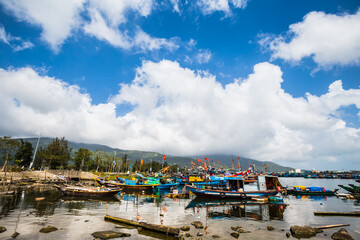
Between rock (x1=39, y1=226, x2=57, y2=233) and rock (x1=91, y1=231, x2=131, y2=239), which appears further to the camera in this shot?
rock (x1=39, y1=226, x2=57, y2=233)

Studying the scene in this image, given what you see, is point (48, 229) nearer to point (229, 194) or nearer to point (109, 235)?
point (109, 235)

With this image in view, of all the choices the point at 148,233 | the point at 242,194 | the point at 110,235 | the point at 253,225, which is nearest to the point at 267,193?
the point at 242,194

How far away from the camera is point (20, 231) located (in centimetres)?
1438

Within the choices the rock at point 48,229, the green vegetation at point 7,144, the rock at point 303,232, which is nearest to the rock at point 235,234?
the rock at point 303,232

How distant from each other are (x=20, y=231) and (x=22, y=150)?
3648 inches

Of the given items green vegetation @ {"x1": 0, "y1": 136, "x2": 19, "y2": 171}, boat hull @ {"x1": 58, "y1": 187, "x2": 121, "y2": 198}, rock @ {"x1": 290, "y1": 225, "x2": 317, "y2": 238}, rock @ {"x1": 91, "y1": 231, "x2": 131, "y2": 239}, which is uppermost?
green vegetation @ {"x1": 0, "y1": 136, "x2": 19, "y2": 171}

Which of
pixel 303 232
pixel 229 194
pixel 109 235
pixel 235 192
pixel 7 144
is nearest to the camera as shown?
A: pixel 109 235

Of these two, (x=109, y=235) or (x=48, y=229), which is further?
(x=48, y=229)

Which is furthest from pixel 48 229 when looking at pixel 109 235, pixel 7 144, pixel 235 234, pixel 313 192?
pixel 7 144

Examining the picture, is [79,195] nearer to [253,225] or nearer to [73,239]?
[73,239]

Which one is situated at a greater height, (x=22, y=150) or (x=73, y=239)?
(x=22, y=150)

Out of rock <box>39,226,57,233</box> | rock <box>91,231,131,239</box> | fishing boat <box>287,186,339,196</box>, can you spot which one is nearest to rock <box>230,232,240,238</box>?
rock <box>91,231,131,239</box>

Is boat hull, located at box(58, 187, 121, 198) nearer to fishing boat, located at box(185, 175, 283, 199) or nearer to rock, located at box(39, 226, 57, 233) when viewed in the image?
fishing boat, located at box(185, 175, 283, 199)

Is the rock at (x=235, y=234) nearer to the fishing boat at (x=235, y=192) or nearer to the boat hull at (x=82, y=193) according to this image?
the fishing boat at (x=235, y=192)
